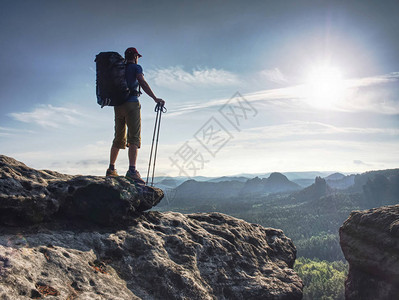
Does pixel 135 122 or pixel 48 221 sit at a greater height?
pixel 135 122

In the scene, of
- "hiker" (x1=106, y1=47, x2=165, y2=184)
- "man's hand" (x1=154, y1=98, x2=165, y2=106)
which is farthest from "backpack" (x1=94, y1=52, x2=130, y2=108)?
"man's hand" (x1=154, y1=98, x2=165, y2=106)

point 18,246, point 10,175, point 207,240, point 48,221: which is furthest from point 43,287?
point 207,240

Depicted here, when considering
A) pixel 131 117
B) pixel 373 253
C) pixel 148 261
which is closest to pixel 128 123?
pixel 131 117

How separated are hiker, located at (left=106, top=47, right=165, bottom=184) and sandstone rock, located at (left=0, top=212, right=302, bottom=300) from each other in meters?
2.52

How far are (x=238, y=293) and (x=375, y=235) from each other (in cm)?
968

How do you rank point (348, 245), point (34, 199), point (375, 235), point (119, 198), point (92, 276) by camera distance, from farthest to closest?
point (348, 245) < point (375, 235) < point (119, 198) < point (34, 199) < point (92, 276)

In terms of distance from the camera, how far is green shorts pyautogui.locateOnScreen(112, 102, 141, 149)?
1102 cm

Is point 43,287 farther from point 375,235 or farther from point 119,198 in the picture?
point 375,235

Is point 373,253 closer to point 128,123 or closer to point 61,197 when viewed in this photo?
point 128,123

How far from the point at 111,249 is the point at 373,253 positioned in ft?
46.5

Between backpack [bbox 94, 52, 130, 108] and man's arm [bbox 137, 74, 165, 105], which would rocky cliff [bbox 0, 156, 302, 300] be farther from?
man's arm [bbox 137, 74, 165, 105]

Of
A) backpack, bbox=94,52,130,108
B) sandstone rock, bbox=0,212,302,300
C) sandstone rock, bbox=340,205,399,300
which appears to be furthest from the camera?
sandstone rock, bbox=340,205,399,300

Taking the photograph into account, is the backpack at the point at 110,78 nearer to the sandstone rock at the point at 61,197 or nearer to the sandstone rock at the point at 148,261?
the sandstone rock at the point at 61,197

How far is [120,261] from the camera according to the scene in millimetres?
8492
